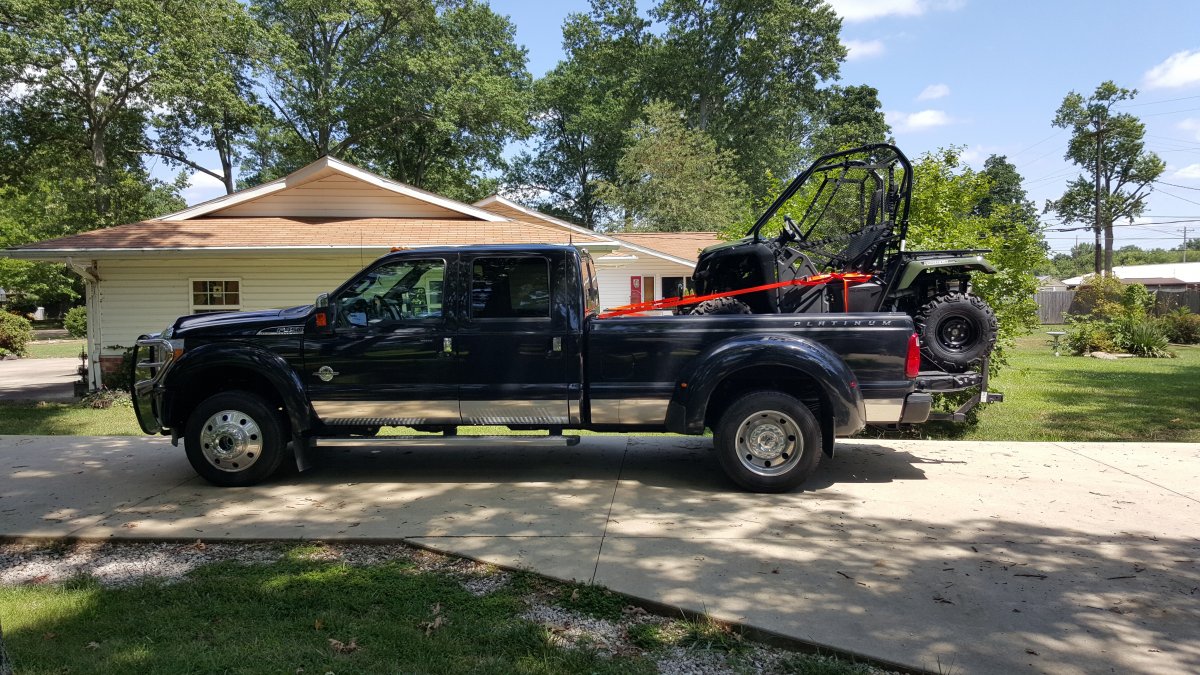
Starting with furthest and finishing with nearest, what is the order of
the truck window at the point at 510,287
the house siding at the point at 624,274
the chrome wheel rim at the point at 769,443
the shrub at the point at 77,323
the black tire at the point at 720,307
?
the shrub at the point at 77,323
the house siding at the point at 624,274
the black tire at the point at 720,307
the truck window at the point at 510,287
the chrome wheel rim at the point at 769,443

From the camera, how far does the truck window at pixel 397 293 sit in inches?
239

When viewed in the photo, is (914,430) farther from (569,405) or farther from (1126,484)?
(569,405)

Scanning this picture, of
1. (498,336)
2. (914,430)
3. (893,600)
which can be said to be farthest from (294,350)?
(914,430)

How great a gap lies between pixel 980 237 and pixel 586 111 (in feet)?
A: 120

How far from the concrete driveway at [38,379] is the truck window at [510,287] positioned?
10.8 m

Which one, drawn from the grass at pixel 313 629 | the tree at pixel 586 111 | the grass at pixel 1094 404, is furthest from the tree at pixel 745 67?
the grass at pixel 313 629

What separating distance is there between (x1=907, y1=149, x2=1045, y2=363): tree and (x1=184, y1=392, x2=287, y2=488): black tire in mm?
7098

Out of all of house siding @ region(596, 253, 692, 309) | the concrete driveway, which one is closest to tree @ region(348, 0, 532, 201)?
house siding @ region(596, 253, 692, 309)

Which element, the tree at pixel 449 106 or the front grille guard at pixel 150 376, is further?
the tree at pixel 449 106

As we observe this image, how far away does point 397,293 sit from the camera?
6.12m

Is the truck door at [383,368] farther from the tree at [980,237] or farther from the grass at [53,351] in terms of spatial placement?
the grass at [53,351]

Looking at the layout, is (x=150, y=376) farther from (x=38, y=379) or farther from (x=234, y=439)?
(x=38, y=379)

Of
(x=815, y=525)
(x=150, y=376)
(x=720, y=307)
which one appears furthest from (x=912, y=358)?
(x=150, y=376)

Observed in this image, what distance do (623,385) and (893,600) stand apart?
267cm
